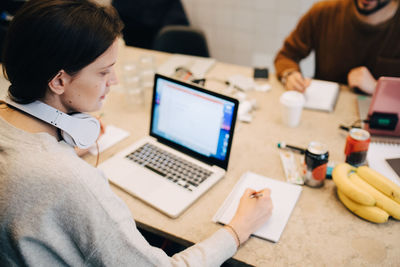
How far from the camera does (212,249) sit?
894 mm

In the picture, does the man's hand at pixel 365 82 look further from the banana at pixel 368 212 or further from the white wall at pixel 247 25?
the white wall at pixel 247 25

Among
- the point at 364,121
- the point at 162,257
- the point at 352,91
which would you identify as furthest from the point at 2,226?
the point at 352,91

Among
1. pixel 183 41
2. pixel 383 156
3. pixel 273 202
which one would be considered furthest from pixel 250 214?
pixel 183 41

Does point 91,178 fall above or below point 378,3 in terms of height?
below

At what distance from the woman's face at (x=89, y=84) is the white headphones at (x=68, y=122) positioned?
4cm

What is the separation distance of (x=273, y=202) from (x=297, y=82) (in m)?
0.84

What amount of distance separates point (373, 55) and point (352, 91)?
0.88ft

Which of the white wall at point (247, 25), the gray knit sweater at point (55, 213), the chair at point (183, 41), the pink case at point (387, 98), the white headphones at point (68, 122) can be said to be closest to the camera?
the gray knit sweater at point (55, 213)

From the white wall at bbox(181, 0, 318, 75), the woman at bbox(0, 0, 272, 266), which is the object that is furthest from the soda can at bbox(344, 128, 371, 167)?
the white wall at bbox(181, 0, 318, 75)

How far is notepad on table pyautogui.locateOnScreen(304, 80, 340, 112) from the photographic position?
5.27ft

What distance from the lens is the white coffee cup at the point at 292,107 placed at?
4.67 feet

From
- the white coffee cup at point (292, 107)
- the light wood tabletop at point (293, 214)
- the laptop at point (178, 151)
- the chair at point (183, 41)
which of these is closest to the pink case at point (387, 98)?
the light wood tabletop at point (293, 214)

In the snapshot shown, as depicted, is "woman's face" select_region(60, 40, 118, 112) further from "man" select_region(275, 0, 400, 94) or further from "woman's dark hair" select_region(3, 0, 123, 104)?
"man" select_region(275, 0, 400, 94)

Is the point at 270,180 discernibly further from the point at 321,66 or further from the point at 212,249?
the point at 321,66
